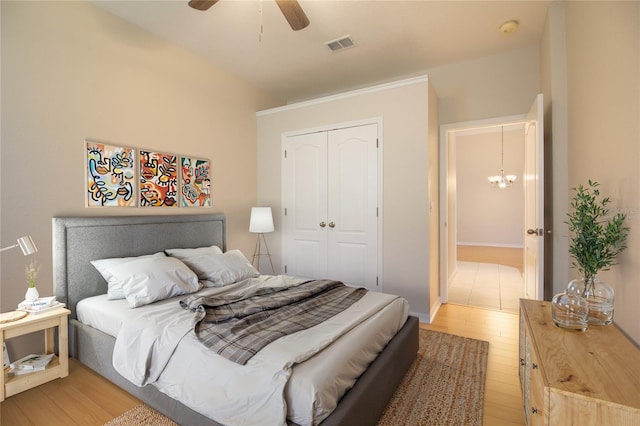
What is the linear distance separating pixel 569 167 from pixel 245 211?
11.4ft

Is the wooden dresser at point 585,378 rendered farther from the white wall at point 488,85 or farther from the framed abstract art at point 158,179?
the framed abstract art at point 158,179

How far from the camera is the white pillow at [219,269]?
2707 millimetres

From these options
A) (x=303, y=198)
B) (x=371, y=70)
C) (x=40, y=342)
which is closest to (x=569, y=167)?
Result: (x=371, y=70)

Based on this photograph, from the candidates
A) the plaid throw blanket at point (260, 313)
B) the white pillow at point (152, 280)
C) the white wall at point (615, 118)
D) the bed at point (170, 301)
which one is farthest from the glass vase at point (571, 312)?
the white pillow at point (152, 280)

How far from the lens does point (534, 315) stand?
5.46ft

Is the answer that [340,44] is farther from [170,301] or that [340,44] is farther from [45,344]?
[45,344]

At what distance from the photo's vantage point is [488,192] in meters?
9.04

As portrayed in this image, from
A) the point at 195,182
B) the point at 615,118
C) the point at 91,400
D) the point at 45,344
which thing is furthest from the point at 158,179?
the point at 615,118

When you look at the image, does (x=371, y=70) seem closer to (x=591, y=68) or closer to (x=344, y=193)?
(x=344, y=193)

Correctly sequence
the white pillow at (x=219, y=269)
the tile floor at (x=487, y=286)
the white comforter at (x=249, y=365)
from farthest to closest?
the tile floor at (x=487, y=286) < the white pillow at (x=219, y=269) < the white comforter at (x=249, y=365)

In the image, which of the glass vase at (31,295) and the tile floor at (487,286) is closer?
the glass vase at (31,295)

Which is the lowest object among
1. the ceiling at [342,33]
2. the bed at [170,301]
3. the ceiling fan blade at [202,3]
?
the bed at [170,301]

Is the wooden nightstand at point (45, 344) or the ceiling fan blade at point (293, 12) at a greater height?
the ceiling fan blade at point (293, 12)

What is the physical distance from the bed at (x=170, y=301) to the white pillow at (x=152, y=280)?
13cm
